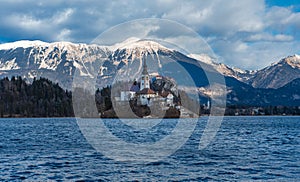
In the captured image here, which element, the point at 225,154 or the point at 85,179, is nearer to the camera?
the point at 85,179

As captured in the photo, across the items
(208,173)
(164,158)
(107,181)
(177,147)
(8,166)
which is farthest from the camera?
(177,147)

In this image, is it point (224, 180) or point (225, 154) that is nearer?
point (224, 180)

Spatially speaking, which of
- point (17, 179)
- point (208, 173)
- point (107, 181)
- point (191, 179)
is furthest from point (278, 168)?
point (17, 179)

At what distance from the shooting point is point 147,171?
39.8m

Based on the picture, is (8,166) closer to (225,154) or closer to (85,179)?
(85,179)

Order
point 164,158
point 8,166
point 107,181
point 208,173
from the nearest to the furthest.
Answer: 1. point 107,181
2. point 208,173
3. point 8,166
4. point 164,158

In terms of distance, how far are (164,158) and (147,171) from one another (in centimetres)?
964

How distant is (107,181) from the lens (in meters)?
35.2

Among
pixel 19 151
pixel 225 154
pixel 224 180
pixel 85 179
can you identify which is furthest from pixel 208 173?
pixel 19 151

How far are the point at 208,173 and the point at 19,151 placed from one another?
28835mm

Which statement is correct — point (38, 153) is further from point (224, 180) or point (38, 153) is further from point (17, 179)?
point (224, 180)

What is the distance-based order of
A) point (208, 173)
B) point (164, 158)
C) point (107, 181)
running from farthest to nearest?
point (164, 158), point (208, 173), point (107, 181)

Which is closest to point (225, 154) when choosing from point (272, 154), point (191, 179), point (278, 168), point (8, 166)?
point (272, 154)

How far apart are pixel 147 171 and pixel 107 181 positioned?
572 centimetres
